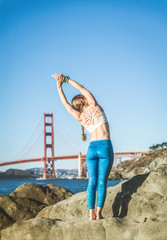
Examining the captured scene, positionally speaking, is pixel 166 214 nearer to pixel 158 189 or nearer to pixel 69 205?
pixel 158 189

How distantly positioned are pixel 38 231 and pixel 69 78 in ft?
4.83

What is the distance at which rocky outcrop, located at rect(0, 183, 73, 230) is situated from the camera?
14.2ft

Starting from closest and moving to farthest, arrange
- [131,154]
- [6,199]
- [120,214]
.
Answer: [120,214]
[6,199]
[131,154]

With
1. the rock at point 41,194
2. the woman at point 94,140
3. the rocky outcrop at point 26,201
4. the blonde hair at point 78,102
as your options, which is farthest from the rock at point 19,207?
the blonde hair at point 78,102

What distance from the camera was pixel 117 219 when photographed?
2.74m

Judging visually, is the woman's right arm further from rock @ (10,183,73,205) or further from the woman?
rock @ (10,183,73,205)

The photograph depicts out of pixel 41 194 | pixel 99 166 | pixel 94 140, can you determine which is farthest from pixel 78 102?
pixel 41 194

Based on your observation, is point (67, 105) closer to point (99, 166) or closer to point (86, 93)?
point (86, 93)

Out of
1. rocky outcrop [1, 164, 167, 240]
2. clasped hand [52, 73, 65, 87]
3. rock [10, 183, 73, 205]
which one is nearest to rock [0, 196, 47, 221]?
rock [10, 183, 73, 205]

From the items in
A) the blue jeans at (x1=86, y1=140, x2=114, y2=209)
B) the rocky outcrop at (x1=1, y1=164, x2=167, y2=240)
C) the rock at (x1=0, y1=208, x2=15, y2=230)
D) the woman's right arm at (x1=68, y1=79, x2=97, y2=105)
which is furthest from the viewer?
the rock at (x1=0, y1=208, x2=15, y2=230)

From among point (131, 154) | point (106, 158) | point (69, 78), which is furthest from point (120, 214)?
point (131, 154)

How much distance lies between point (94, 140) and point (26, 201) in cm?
198

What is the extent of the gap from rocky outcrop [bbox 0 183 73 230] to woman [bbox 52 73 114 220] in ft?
5.28

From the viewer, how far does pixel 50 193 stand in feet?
16.9
